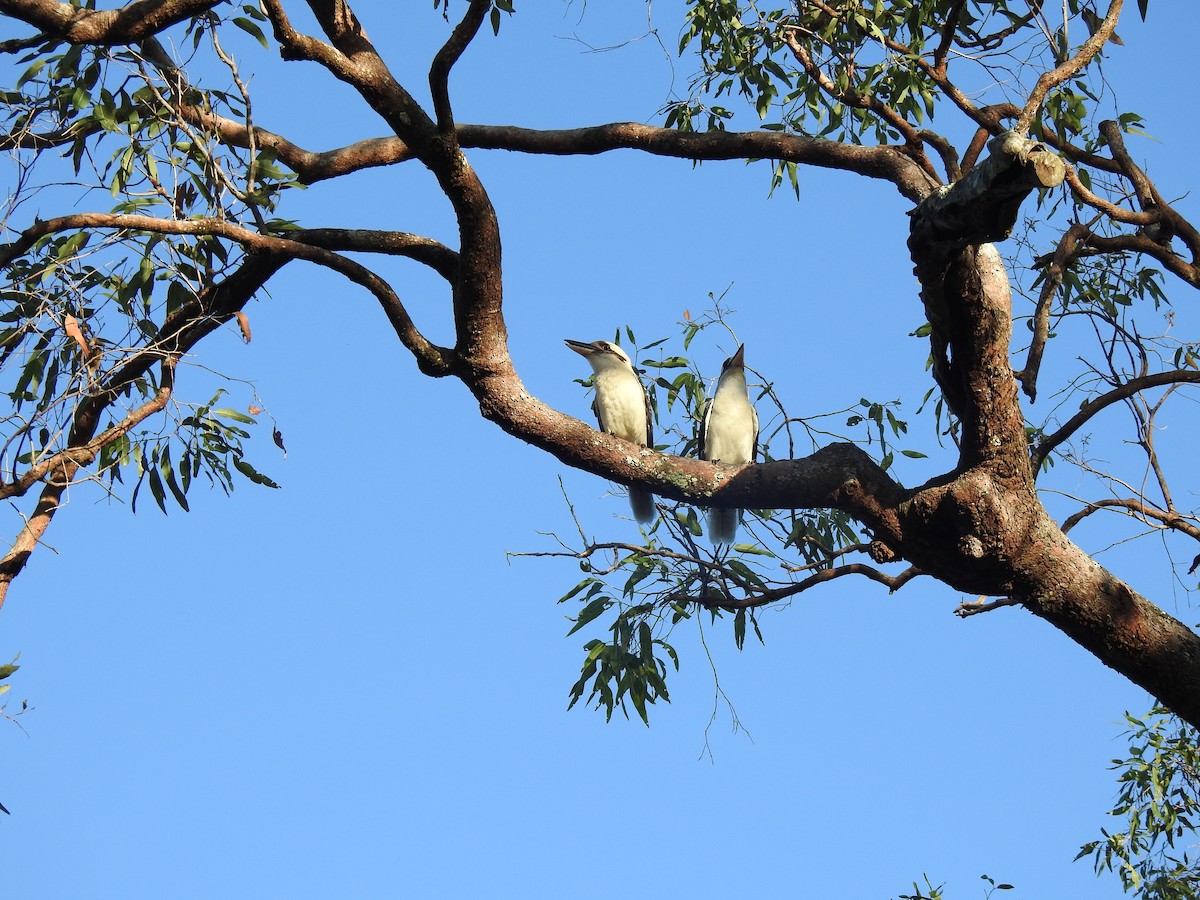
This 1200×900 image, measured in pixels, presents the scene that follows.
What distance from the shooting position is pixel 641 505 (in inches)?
240

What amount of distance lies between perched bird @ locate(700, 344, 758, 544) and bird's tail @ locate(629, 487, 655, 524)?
60cm

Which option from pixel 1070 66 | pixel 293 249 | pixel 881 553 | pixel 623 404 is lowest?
pixel 881 553

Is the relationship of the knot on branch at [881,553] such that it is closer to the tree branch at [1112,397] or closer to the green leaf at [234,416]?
the tree branch at [1112,397]

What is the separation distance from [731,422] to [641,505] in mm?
916

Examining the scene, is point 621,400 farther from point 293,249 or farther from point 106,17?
point 106,17

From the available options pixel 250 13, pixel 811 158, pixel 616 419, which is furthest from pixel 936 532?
pixel 616 419

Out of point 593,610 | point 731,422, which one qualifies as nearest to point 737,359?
point 731,422

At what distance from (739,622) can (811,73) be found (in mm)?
2408

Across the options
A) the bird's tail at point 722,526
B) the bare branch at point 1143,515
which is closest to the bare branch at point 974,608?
the bare branch at point 1143,515

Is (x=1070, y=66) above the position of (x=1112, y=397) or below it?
above

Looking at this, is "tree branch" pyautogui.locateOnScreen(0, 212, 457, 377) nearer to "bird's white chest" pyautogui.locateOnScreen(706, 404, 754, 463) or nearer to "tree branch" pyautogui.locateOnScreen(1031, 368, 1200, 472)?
"tree branch" pyautogui.locateOnScreen(1031, 368, 1200, 472)

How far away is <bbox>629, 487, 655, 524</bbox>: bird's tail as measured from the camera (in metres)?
6.06

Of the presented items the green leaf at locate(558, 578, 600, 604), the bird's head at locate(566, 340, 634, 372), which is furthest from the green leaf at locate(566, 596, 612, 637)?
the bird's head at locate(566, 340, 634, 372)

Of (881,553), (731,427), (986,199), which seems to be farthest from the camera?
(731,427)
